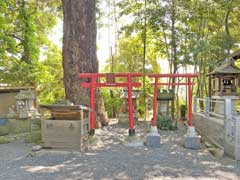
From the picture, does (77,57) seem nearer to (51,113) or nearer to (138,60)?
(51,113)

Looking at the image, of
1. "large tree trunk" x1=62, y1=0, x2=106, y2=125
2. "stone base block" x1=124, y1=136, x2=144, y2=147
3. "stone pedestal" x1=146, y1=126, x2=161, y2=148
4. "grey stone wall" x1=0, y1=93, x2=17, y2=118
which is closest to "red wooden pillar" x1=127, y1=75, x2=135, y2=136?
"stone base block" x1=124, y1=136, x2=144, y2=147

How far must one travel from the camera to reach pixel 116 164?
365 centimetres

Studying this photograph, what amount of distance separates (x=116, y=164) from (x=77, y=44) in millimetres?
3734

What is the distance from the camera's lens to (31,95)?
6.43 m

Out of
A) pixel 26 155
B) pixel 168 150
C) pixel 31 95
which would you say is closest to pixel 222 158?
pixel 168 150

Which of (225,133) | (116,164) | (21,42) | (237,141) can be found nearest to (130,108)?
(116,164)

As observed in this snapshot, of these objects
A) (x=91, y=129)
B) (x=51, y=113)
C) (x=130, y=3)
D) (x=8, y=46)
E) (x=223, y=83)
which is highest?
(x=130, y=3)

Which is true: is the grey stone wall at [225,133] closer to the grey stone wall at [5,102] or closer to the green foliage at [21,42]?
the grey stone wall at [5,102]

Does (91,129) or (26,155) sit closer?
(26,155)

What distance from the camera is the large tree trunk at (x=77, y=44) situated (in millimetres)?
6211

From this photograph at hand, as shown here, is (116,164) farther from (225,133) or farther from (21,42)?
(21,42)

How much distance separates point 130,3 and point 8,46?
4.73 m

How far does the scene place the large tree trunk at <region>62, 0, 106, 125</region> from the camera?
20.4 feet

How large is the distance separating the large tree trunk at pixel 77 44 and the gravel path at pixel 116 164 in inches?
78.8
